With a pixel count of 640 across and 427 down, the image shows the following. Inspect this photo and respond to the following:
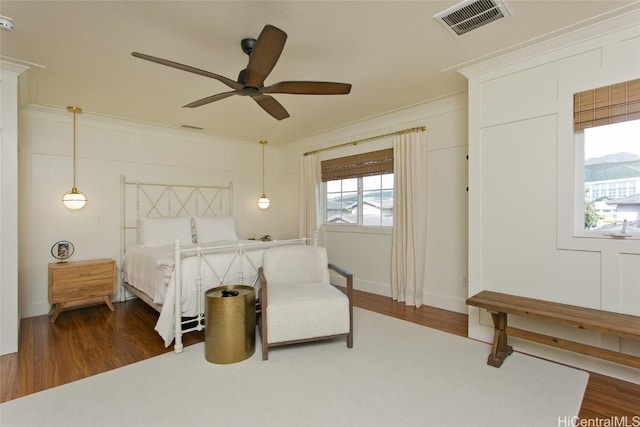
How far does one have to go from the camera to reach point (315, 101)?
3842 millimetres

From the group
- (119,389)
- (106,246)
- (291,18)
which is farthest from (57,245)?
(291,18)

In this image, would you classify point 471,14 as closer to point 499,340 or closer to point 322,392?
point 499,340

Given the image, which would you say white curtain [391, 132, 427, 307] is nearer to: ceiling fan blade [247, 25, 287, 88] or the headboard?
ceiling fan blade [247, 25, 287, 88]

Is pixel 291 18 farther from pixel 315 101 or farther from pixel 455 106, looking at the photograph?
pixel 455 106

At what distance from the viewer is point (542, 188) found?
2.59 meters

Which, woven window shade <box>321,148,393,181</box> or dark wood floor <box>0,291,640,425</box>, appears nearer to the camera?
dark wood floor <box>0,291,640,425</box>

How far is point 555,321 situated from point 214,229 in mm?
4132

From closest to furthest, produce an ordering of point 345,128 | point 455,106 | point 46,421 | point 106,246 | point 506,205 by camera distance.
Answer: point 46,421
point 506,205
point 455,106
point 106,246
point 345,128

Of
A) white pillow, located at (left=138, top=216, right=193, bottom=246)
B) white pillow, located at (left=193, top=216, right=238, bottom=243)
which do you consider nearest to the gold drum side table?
white pillow, located at (left=138, top=216, right=193, bottom=246)

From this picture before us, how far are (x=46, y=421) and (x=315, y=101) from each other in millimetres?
3611

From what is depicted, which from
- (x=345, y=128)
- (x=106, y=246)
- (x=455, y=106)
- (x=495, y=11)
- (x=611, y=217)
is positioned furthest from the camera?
(x=345, y=128)

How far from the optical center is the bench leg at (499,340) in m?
2.49

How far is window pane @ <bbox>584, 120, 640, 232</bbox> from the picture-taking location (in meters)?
2.34

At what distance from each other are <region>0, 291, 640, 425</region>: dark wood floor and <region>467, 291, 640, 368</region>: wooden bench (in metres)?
0.26
